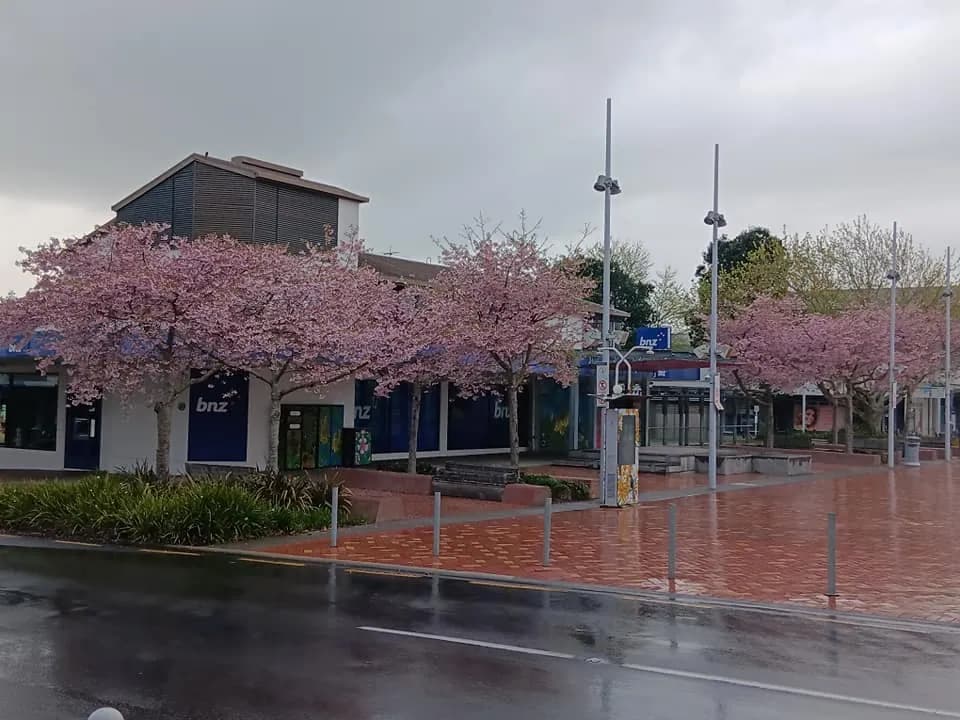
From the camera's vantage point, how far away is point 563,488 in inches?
911

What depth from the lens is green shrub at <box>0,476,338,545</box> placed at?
15.8 m

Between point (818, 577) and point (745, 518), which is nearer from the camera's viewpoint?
point (818, 577)

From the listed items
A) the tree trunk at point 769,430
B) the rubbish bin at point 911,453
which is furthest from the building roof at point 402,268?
the rubbish bin at point 911,453

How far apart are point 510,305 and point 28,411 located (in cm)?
1647

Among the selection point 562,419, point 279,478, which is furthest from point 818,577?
point 562,419

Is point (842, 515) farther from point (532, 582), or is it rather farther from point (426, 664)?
point (426, 664)

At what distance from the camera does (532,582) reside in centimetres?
1255

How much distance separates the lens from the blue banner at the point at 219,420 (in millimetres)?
27031

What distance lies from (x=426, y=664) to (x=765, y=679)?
278 centimetres

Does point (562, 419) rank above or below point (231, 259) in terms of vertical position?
below

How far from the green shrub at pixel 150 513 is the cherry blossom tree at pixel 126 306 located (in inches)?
74.8

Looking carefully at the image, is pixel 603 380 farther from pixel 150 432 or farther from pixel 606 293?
pixel 150 432

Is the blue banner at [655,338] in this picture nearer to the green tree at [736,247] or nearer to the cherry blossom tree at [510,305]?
the cherry blossom tree at [510,305]

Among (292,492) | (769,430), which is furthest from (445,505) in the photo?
(769,430)
